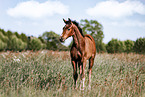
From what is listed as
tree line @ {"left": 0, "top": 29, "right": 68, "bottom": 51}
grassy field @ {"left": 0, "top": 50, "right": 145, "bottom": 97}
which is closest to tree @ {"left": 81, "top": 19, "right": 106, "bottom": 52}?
tree line @ {"left": 0, "top": 29, "right": 68, "bottom": 51}

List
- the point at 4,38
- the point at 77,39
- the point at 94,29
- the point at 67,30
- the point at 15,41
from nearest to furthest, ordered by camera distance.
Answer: the point at 67,30, the point at 77,39, the point at 4,38, the point at 15,41, the point at 94,29

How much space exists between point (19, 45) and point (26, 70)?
20.4 m

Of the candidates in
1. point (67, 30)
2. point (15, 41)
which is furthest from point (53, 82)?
point (15, 41)

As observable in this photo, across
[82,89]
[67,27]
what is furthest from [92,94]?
[67,27]

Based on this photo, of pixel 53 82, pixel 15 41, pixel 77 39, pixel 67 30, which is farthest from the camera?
pixel 15 41

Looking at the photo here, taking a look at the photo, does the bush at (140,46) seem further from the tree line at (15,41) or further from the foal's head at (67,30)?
the foal's head at (67,30)

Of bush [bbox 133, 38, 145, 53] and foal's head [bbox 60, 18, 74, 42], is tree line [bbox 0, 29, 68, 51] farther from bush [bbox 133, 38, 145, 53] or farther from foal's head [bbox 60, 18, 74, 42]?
foal's head [bbox 60, 18, 74, 42]

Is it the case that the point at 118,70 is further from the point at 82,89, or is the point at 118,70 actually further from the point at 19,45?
the point at 19,45

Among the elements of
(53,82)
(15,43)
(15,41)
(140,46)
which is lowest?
(53,82)

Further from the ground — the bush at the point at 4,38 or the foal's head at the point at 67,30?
the bush at the point at 4,38

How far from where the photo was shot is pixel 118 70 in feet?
28.2

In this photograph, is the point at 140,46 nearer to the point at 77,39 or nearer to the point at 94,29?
the point at 77,39

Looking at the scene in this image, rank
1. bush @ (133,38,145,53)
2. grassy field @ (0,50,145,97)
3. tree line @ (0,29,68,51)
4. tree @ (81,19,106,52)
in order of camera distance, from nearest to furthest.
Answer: grassy field @ (0,50,145,97) → bush @ (133,38,145,53) → tree line @ (0,29,68,51) → tree @ (81,19,106,52)

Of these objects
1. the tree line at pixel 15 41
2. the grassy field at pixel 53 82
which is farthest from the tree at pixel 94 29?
the grassy field at pixel 53 82
